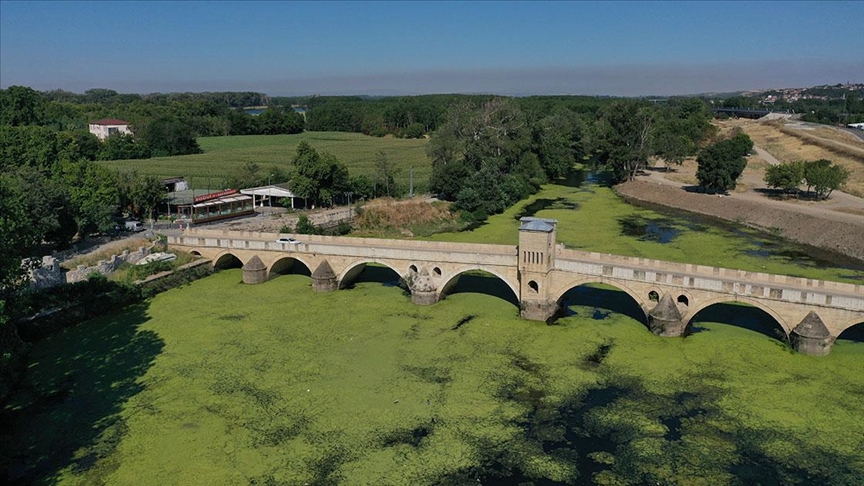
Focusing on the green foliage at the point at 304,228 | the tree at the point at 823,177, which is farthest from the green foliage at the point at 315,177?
the tree at the point at 823,177

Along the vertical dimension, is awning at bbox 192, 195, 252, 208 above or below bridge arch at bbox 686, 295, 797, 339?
above

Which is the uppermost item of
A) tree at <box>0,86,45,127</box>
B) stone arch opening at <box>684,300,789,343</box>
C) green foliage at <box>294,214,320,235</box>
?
tree at <box>0,86,45,127</box>

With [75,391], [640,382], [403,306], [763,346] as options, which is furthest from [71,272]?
[763,346]

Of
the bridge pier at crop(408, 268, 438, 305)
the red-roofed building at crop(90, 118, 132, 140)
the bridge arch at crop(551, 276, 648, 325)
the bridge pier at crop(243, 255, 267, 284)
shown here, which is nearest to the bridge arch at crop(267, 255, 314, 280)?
the bridge pier at crop(243, 255, 267, 284)

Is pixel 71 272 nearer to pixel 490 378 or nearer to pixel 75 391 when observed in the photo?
pixel 75 391

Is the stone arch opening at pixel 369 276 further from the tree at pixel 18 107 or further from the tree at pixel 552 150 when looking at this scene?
the tree at pixel 18 107

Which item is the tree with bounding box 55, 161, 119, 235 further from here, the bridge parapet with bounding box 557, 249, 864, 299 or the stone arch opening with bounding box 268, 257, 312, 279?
the bridge parapet with bounding box 557, 249, 864, 299

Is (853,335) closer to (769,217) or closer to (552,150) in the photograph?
(769,217)
